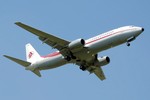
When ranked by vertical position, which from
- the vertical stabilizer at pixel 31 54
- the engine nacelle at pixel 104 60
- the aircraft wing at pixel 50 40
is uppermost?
the vertical stabilizer at pixel 31 54

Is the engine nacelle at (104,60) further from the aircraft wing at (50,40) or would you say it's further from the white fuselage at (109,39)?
the aircraft wing at (50,40)

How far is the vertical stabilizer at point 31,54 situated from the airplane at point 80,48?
2.64 m

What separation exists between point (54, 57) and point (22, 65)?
23.2 ft

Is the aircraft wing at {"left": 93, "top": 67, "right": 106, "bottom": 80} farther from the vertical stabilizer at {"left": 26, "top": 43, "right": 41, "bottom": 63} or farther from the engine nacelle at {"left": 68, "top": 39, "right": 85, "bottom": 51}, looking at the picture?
the engine nacelle at {"left": 68, "top": 39, "right": 85, "bottom": 51}

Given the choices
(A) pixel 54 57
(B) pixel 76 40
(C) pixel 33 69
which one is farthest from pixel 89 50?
(C) pixel 33 69

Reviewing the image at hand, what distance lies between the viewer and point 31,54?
→ 273 ft

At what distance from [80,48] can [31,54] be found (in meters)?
16.9

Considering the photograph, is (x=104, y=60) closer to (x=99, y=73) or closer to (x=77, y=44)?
(x=99, y=73)

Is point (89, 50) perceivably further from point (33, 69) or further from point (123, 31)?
point (33, 69)

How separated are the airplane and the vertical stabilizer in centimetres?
264

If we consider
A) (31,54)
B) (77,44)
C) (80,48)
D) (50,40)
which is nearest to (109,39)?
(80,48)

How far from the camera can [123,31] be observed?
6800 centimetres

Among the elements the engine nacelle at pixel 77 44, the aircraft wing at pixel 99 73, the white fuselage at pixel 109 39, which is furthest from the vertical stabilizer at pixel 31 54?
the white fuselage at pixel 109 39

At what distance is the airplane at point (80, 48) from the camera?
222 feet
